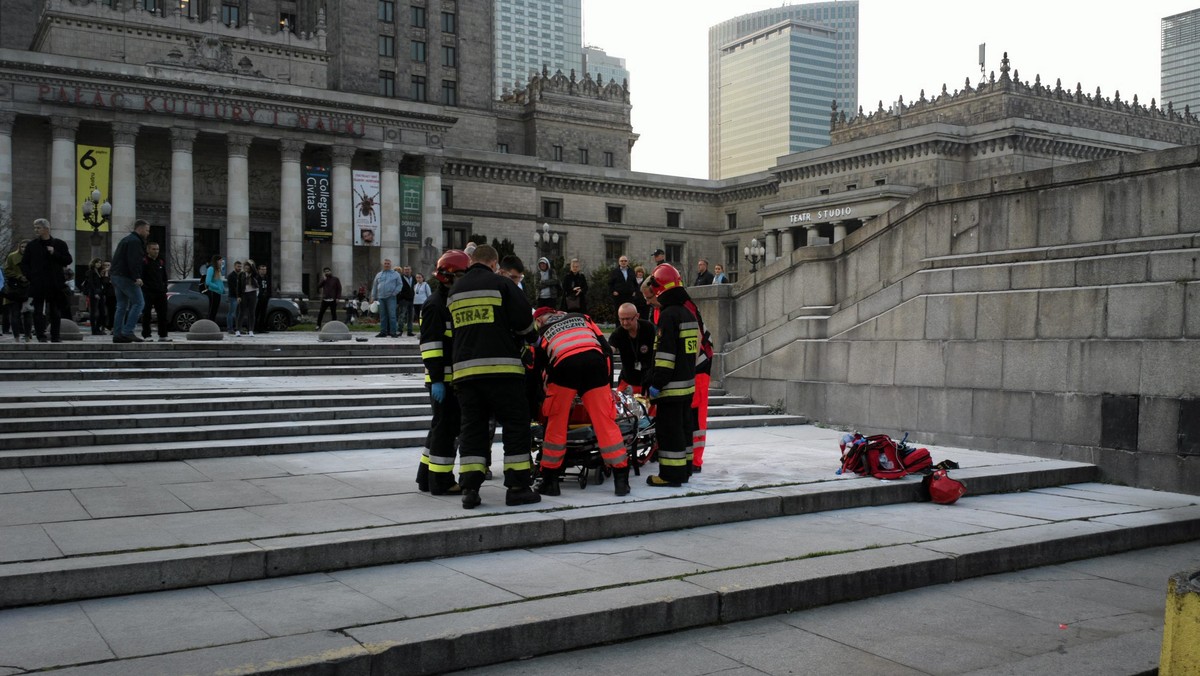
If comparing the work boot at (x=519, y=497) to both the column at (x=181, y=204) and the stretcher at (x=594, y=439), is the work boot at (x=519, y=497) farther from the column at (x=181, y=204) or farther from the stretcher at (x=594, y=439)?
the column at (x=181, y=204)

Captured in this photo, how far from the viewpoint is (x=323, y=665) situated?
4621 millimetres

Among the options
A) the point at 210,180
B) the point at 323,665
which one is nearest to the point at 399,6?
the point at 210,180

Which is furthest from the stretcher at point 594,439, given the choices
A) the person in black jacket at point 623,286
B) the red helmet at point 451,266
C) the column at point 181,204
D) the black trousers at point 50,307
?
the column at point 181,204

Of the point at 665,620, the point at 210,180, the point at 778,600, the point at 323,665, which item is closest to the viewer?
the point at 323,665

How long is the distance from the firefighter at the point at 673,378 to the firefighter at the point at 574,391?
1.96 ft

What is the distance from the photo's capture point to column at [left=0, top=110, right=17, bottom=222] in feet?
160

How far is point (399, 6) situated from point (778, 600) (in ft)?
229

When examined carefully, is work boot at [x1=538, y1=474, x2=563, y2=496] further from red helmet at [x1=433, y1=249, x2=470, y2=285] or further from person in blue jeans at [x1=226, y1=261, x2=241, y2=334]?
person in blue jeans at [x1=226, y1=261, x2=241, y2=334]

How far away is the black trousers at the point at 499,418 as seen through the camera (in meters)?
8.02

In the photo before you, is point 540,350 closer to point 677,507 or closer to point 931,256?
point 677,507

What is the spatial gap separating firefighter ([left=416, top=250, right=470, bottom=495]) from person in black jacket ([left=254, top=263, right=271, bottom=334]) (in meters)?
18.1

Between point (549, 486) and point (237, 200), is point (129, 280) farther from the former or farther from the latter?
point (237, 200)

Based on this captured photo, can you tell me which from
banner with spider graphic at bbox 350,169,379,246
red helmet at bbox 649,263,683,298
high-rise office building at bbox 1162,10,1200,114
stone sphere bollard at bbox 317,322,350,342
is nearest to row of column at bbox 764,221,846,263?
banner with spider graphic at bbox 350,169,379,246

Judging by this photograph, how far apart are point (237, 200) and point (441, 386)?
5060cm
